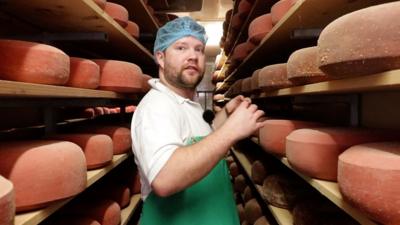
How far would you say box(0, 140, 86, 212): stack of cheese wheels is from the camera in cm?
100

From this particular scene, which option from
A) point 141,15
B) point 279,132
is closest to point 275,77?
point 279,132

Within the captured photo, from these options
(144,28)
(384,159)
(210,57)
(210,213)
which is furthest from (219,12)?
(384,159)

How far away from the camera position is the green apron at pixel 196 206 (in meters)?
1.43

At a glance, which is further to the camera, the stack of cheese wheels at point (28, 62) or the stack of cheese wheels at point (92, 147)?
the stack of cheese wheels at point (92, 147)

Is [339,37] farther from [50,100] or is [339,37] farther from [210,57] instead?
[210,57]

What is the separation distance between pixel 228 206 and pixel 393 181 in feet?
3.11

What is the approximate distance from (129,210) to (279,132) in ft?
3.98

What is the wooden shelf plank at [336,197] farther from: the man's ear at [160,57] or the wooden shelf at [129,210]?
the wooden shelf at [129,210]

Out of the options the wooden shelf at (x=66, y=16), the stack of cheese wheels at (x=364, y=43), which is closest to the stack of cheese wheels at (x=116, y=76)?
the wooden shelf at (x=66, y=16)

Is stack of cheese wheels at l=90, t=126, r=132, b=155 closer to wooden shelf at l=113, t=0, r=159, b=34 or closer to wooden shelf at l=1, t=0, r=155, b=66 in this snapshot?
wooden shelf at l=1, t=0, r=155, b=66

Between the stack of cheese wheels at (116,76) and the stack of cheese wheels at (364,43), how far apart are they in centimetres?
127

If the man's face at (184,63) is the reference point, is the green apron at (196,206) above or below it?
below

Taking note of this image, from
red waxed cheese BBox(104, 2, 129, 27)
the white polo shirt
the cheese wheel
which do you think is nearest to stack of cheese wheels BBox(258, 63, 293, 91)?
the white polo shirt

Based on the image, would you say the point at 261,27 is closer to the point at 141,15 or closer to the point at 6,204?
the point at 141,15
